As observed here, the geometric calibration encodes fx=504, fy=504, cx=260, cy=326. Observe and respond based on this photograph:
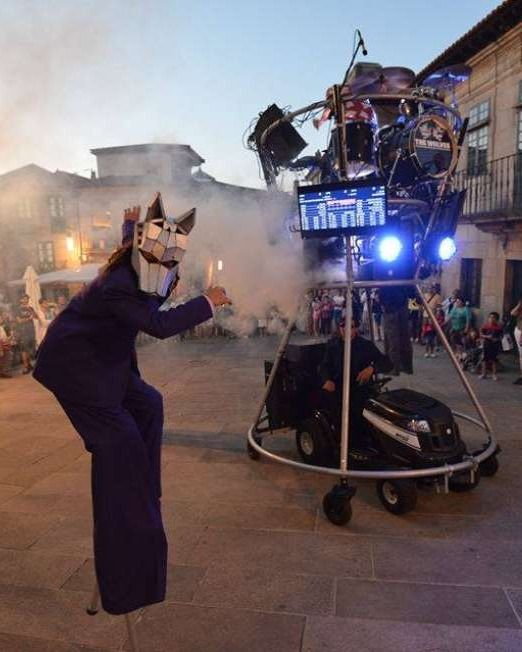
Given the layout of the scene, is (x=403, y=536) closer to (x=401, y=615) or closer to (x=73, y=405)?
(x=401, y=615)

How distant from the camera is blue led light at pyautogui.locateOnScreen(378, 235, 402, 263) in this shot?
4.81m

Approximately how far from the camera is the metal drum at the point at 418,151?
452 cm

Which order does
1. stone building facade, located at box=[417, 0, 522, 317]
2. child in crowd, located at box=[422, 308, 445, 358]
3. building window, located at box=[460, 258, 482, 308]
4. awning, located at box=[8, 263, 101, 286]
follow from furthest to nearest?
awning, located at box=[8, 263, 101, 286], building window, located at box=[460, 258, 482, 308], stone building facade, located at box=[417, 0, 522, 317], child in crowd, located at box=[422, 308, 445, 358]

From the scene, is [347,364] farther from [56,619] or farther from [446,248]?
[56,619]

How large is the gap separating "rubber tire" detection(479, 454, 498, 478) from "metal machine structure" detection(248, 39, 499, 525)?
0.04 ft

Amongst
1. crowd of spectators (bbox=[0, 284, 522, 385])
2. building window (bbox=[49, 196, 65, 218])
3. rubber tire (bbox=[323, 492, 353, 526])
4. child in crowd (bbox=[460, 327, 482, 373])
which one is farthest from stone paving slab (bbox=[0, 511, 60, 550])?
building window (bbox=[49, 196, 65, 218])

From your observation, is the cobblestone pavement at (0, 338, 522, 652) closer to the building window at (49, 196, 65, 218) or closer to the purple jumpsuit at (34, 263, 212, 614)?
the purple jumpsuit at (34, 263, 212, 614)

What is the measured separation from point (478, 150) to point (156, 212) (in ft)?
48.0

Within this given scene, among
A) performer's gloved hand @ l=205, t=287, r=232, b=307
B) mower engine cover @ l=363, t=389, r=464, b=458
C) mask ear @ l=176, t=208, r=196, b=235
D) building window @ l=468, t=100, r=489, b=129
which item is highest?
building window @ l=468, t=100, r=489, b=129

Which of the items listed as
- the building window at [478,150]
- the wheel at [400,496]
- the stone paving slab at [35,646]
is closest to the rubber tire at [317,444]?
A: the wheel at [400,496]

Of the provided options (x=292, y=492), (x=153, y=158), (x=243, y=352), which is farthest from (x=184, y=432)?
(x=243, y=352)

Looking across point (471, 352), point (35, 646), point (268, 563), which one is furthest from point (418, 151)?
point (471, 352)

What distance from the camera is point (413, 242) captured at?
16.4 feet

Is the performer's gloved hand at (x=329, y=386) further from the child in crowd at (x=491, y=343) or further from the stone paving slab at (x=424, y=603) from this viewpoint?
the child in crowd at (x=491, y=343)
